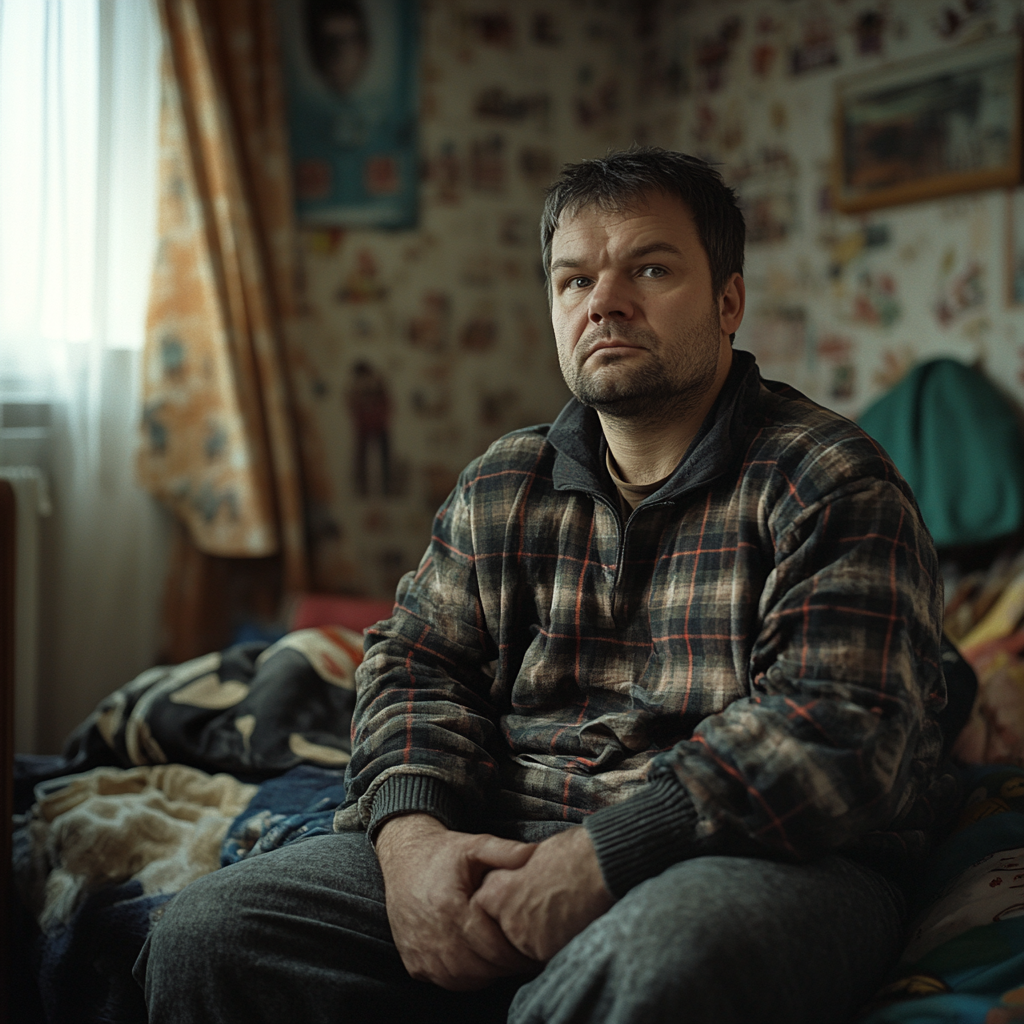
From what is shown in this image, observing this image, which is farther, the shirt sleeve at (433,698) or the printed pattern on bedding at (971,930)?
the shirt sleeve at (433,698)

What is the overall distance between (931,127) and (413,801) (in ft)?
7.08

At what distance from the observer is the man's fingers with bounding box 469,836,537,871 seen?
958mm

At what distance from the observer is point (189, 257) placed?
2.37 meters

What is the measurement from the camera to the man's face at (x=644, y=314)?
114 cm

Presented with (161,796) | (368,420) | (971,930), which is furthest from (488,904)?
(368,420)

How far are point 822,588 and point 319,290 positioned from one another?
2.09m

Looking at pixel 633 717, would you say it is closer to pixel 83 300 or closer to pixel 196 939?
pixel 196 939

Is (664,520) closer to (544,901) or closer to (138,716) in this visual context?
(544,901)

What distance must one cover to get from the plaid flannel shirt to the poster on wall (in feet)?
5.57

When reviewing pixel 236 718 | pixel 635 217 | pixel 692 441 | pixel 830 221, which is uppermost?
pixel 830 221

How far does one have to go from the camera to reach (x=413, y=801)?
108 centimetres

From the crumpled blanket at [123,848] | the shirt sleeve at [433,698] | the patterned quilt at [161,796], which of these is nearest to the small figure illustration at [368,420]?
the patterned quilt at [161,796]

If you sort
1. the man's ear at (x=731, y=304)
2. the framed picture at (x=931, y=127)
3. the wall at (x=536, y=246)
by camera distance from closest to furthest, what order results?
the man's ear at (x=731, y=304) → the framed picture at (x=931, y=127) → the wall at (x=536, y=246)

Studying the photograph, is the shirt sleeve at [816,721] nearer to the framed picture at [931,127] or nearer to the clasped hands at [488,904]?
the clasped hands at [488,904]
